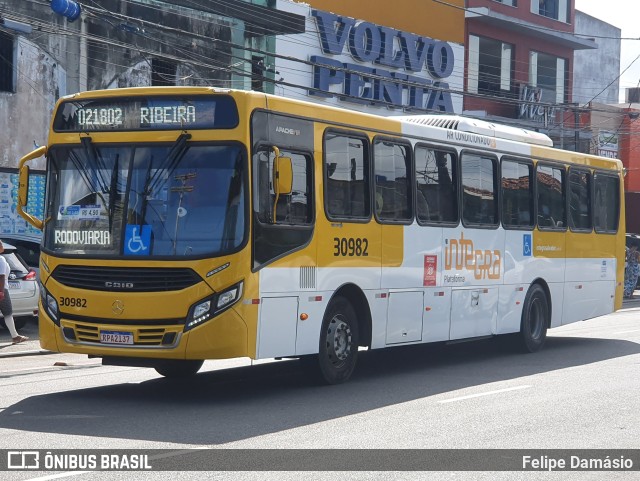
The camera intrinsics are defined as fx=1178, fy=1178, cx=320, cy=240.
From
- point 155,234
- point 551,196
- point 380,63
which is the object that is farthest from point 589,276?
point 380,63

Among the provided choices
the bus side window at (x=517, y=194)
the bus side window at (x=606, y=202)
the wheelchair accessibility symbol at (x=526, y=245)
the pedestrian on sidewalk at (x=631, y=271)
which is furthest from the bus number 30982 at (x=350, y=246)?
the pedestrian on sidewalk at (x=631, y=271)

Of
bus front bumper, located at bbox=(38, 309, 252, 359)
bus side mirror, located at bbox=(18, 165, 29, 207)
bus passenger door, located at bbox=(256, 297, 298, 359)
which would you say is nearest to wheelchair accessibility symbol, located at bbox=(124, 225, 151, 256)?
bus front bumper, located at bbox=(38, 309, 252, 359)

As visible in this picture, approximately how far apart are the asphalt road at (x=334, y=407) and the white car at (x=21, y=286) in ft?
12.0

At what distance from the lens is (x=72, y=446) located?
916 centimetres

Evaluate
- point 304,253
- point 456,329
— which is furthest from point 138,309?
point 456,329

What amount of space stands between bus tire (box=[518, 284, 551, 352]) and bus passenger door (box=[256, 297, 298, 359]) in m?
6.79

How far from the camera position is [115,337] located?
11766 millimetres

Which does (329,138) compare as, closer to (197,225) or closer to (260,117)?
(260,117)

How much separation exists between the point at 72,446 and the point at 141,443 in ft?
1.84

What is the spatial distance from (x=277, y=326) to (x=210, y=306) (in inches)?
37.5

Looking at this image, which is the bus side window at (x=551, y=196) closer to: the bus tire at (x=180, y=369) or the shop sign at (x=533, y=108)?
the bus tire at (x=180, y=369)

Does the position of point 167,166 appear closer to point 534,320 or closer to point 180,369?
point 180,369

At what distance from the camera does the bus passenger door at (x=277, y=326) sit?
473 inches

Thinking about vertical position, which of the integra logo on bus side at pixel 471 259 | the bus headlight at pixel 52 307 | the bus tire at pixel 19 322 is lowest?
the bus tire at pixel 19 322
